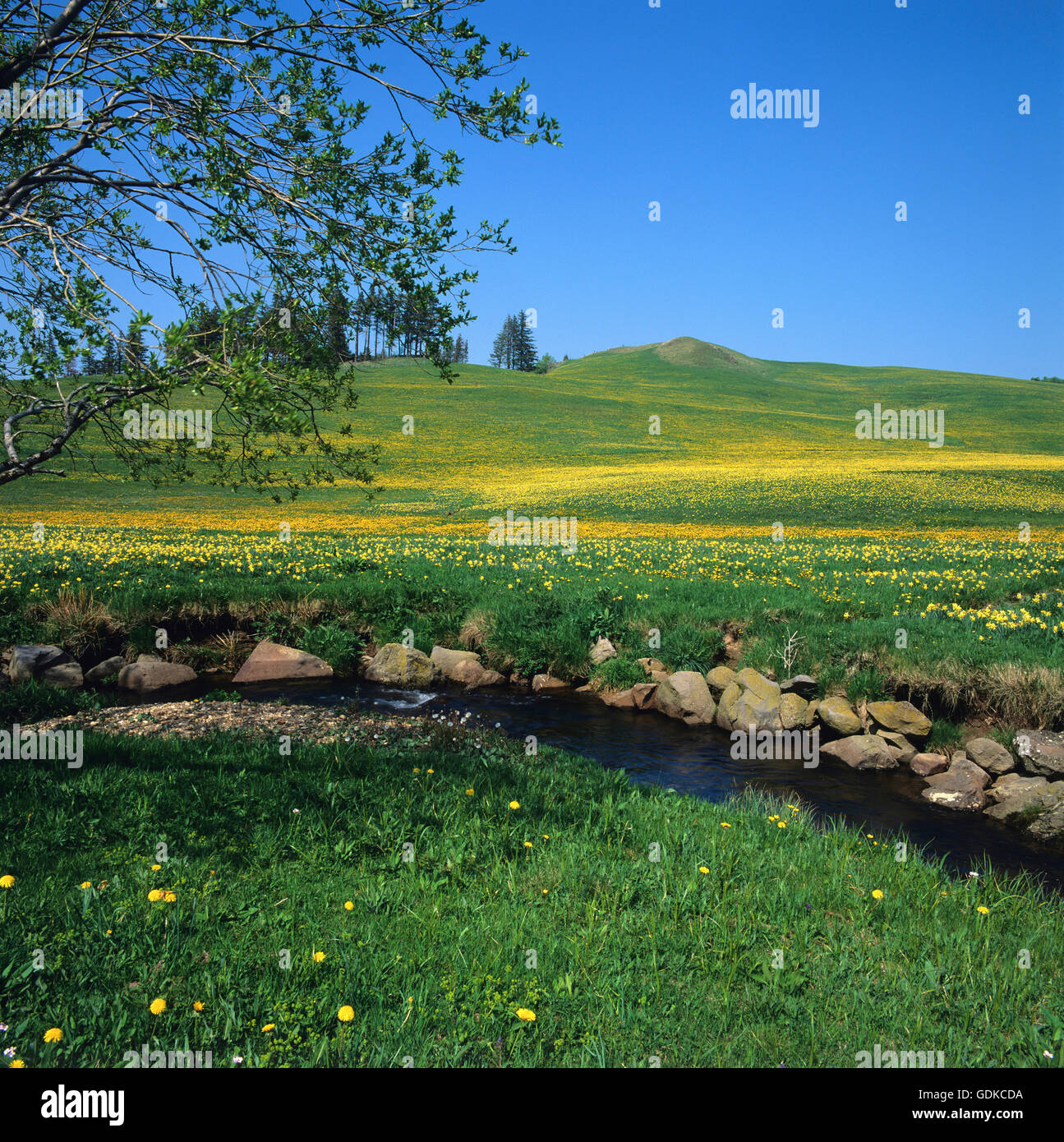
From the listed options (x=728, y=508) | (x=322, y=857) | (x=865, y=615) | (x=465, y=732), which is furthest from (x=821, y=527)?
(x=322, y=857)

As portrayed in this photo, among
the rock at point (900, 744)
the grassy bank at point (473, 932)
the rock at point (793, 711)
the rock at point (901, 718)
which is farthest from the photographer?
the rock at point (793, 711)

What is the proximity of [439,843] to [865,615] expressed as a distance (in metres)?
11.2

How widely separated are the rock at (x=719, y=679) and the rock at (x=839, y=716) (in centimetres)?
156

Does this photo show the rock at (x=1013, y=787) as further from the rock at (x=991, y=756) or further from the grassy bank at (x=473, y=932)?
the grassy bank at (x=473, y=932)

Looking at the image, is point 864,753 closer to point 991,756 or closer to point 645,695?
point 991,756

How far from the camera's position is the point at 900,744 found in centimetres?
1030

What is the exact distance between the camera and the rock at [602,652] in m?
13.8

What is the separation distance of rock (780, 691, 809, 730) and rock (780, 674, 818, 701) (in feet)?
1.66

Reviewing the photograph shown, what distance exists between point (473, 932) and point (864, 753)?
24.0ft

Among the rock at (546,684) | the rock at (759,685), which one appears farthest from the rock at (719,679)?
the rock at (546,684)

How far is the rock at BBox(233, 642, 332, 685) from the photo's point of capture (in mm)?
13383

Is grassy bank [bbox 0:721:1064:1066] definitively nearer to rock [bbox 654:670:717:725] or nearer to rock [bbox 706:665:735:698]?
rock [bbox 654:670:717:725]

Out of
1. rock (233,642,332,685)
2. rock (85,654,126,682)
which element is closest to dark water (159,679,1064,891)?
rock (233,642,332,685)
